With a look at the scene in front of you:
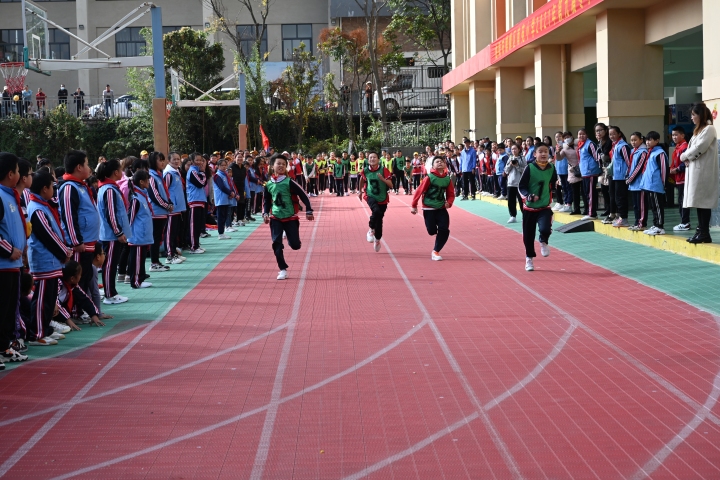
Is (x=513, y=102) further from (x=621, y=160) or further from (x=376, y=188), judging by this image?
(x=376, y=188)

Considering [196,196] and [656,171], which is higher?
[656,171]

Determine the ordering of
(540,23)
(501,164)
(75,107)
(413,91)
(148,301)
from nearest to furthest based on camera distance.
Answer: (148,301)
(540,23)
(501,164)
(75,107)
(413,91)

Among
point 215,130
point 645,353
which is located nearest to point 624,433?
point 645,353

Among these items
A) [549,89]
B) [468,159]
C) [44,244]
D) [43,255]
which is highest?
[549,89]

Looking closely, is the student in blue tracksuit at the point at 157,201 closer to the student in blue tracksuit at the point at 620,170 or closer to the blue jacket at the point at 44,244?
the blue jacket at the point at 44,244

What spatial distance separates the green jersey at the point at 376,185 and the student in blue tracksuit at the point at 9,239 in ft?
32.0

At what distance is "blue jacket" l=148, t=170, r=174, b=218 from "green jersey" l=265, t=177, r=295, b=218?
1853 mm

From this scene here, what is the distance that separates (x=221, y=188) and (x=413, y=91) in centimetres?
3526

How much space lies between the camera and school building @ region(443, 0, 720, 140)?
20.0m

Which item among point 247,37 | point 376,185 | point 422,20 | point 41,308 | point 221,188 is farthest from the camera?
point 247,37

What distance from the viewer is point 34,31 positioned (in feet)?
75.2

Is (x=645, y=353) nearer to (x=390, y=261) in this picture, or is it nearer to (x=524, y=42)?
(x=390, y=261)

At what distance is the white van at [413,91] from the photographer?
54.3m

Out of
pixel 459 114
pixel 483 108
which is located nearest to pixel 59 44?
pixel 459 114
